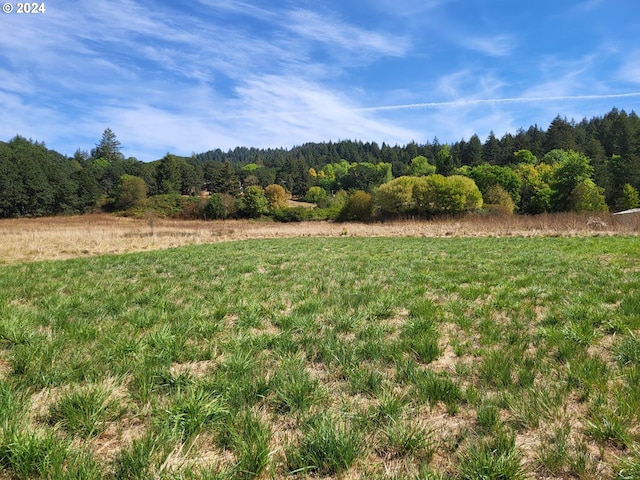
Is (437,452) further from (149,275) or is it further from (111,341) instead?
(149,275)

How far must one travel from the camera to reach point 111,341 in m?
3.89

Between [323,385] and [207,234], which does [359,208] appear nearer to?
[207,234]

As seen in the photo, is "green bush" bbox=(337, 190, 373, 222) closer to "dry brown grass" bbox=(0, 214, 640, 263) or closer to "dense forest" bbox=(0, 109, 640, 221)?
"dense forest" bbox=(0, 109, 640, 221)

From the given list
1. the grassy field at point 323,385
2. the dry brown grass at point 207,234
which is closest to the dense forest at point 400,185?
the dry brown grass at point 207,234

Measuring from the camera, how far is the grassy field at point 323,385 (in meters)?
2.07

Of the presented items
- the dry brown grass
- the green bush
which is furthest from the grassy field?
the green bush

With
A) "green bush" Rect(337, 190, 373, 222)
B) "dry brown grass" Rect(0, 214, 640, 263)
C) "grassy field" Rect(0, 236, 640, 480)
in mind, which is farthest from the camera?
"green bush" Rect(337, 190, 373, 222)

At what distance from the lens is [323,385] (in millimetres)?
3102

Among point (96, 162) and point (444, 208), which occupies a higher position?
point (96, 162)

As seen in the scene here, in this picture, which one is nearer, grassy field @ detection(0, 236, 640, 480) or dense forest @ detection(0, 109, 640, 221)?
grassy field @ detection(0, 236, 640, 480)

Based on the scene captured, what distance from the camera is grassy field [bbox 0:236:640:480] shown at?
81.4 inches

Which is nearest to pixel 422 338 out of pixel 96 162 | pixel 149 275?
pixel 149 275

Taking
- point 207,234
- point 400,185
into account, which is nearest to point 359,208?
point 400,185

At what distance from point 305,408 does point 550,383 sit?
7.08 feet
